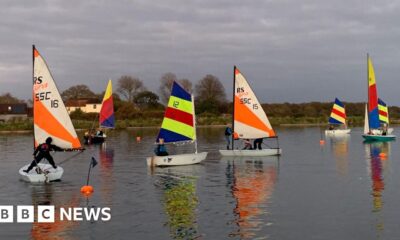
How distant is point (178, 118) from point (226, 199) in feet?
44.4

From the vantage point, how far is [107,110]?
213 ft

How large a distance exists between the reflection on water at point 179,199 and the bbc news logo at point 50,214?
2.40 m

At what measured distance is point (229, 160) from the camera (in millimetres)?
37719

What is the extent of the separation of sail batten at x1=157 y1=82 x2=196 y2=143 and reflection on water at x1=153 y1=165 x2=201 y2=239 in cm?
242

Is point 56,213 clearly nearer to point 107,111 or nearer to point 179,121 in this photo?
point 179,121

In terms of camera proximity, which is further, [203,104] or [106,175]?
[203,104]

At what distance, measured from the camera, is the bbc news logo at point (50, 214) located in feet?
58.1

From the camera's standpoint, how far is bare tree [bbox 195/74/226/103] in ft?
481

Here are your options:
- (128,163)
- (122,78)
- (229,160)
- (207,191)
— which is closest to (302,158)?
(229,160)

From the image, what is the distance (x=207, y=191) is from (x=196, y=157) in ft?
35.7

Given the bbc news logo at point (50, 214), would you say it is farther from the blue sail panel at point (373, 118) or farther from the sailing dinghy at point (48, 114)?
the blue sail panel at point (373, 118)

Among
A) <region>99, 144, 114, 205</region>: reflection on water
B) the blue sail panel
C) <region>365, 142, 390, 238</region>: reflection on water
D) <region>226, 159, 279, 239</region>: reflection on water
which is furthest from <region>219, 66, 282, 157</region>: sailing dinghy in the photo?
the blue sail panel

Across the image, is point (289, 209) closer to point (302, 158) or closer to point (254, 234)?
point (254, 234)

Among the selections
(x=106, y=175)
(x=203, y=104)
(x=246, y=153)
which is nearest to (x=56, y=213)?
(x=106, y=175)
